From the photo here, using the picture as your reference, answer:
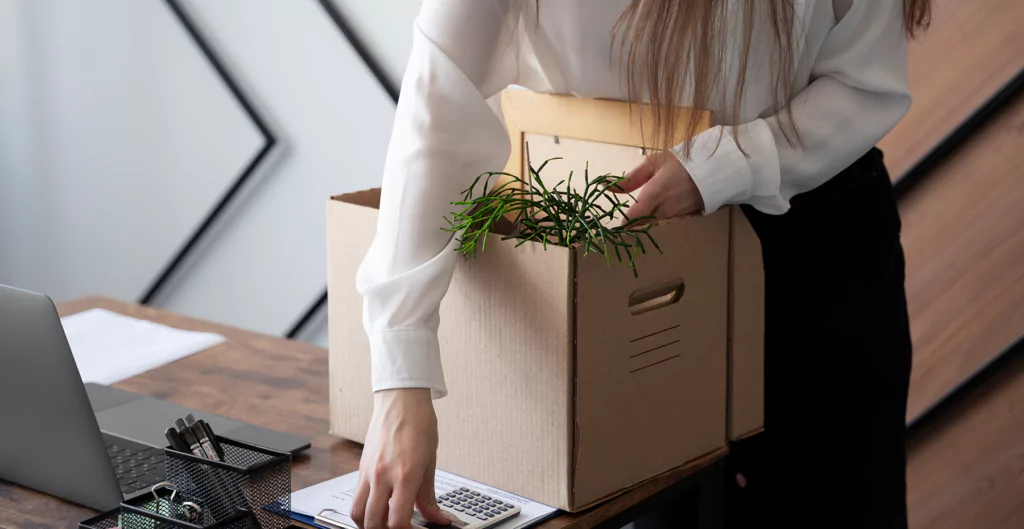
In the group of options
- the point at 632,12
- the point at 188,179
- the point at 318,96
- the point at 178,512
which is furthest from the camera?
the point at 188,179

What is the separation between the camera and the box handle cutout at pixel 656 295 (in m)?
1.02

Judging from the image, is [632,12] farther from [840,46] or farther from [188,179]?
A: [188,179]

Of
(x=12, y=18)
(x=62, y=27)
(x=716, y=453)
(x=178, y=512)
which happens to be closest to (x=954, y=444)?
(x=716, y=453)

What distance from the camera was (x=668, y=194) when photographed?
1.07m

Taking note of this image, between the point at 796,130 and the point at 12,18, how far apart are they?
2.65m

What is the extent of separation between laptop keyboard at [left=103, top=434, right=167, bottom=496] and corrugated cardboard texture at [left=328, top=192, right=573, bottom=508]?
0.84 feet

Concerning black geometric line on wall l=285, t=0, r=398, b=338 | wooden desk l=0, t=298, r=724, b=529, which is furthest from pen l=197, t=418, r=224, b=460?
black geometric line on wall l=285, t=0, r=398, b=338

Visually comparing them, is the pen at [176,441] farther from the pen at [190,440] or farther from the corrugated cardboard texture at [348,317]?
the corrugated cardboard texture at [348,317]

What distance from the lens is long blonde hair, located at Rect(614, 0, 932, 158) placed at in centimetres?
105

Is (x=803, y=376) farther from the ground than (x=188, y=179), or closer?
closer

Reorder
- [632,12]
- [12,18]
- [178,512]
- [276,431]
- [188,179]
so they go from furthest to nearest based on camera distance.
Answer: [12,18]
[188,179]
[276,431]
[632,12]
[178,512]

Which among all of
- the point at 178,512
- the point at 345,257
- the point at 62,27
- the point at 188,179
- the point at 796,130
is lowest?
the point at 178,512

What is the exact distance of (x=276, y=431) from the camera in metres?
1.21

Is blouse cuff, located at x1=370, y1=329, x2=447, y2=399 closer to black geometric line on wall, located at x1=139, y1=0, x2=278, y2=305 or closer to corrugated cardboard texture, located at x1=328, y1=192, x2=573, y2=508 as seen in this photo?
corrugated cardboard texture, located at x1=328, y1=192, x2=573, y2=508
